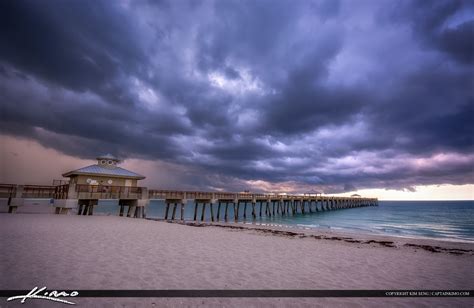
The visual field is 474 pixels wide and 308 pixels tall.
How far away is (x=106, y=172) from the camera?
24859 millimetres

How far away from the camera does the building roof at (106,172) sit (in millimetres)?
23719

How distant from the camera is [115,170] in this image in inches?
1041

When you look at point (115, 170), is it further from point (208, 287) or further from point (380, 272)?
point (380, 272)

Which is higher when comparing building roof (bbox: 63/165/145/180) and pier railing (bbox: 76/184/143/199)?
building roof (bbox: 63/165/145/180)

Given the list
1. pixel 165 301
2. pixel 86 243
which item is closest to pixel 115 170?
pixel 86 243

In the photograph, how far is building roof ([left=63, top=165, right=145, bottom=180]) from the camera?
23.7 m
